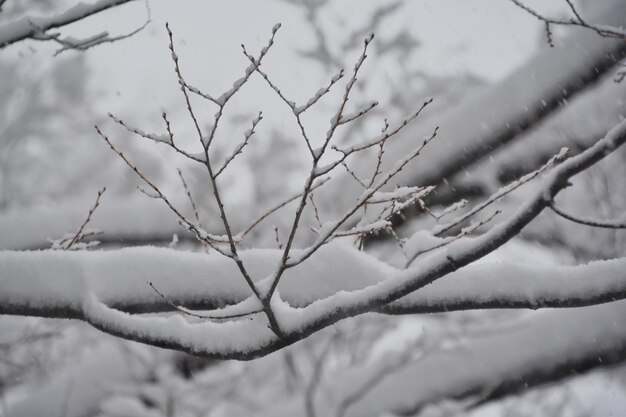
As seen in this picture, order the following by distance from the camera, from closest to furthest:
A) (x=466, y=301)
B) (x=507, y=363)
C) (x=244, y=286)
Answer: (x=466, y=301)
(x=244, y=286)
(x=507, y=363)

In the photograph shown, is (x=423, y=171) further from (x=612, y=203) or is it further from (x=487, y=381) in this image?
(x=612, y=203)

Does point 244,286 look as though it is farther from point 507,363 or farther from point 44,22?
point 507,363

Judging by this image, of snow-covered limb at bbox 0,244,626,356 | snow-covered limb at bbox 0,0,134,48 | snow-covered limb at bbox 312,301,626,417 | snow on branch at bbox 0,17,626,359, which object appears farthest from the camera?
snow-covered limb at bbox 312,301,626,417

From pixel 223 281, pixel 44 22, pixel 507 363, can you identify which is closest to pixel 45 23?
pixel 44 22

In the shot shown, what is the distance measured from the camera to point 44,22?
1.59m

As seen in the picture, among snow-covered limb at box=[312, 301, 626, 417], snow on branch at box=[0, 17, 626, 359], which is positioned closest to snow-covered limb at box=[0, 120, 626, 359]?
snow on branch at box=[0, 17, 626, 359]

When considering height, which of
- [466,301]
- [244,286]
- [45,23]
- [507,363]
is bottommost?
[507,363]

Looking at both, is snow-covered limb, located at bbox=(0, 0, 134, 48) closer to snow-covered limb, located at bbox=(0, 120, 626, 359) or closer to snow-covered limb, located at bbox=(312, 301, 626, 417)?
snow-covered limb, located at bbox=(0, 120, 626, 359)

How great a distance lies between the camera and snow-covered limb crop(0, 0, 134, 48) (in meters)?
1.57

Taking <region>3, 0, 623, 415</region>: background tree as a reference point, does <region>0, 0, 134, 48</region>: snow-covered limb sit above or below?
above

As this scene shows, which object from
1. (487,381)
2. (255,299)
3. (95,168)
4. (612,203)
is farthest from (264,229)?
(95,168)

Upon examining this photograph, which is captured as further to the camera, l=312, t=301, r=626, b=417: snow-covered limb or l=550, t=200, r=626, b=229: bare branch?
l=312, t=301, r=626, b=417: snow-covered limb

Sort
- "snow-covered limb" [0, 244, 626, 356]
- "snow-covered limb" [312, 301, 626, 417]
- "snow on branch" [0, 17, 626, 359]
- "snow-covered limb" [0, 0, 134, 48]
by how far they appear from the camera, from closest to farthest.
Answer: "snow on branch" [0, 17, 626, 359] → "snow-covered limb" [0, 244, 626, 356] → "snow-covered limb" [0, 0, 134, 48] → "snow-covered limb" [312, 301, 626, 417]

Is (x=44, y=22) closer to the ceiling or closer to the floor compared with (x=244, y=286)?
closer to the ceiling
